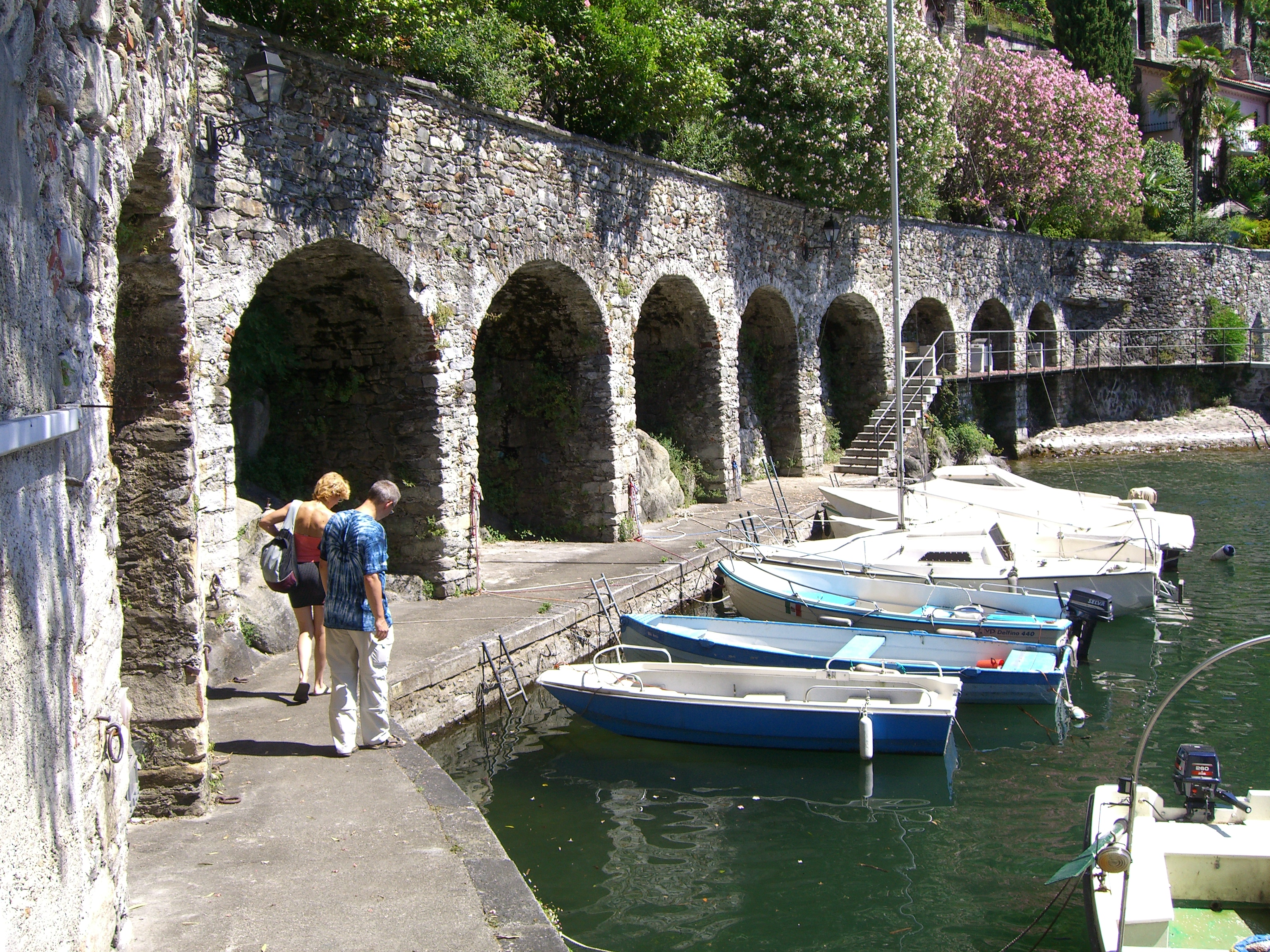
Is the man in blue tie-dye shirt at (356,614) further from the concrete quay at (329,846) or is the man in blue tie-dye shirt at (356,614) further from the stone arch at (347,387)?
the stone arch at (347,387)

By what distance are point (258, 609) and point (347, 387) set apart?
301cm

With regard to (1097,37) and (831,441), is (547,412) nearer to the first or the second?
(831,441)

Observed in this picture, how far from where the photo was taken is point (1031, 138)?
2631cm

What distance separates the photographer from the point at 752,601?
425 inches

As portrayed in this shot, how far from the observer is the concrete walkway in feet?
12.3

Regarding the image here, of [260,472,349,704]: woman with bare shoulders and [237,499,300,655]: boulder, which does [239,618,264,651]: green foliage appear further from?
[260,472,349,704]: woman with bare shoulders

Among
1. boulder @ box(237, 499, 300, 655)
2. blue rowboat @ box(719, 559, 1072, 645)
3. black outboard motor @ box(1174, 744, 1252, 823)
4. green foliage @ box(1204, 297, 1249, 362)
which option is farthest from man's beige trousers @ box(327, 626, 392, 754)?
green foliage @ box(1204, 297, 1249, 362)

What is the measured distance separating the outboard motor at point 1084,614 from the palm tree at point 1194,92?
92.4 ft

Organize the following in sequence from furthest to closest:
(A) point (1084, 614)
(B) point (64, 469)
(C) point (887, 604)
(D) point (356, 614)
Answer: (C) point (887, 604), (A) point (1084, 614), (D) point (356, 614), (B) point (64, 469)

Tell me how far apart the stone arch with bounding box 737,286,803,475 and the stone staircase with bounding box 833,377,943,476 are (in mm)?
1050

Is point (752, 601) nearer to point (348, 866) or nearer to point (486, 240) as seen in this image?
point (486, 240)

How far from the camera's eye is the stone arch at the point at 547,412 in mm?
12555

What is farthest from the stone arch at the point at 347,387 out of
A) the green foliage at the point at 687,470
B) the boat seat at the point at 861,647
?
the green foliage at the point at 687,470

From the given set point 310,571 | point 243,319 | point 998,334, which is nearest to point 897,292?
point 243,319
